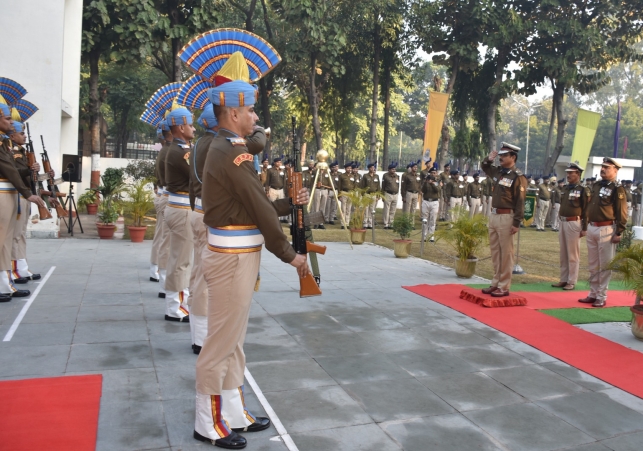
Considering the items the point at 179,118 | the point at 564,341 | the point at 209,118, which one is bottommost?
the point at 564,341

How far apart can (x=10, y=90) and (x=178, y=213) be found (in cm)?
515

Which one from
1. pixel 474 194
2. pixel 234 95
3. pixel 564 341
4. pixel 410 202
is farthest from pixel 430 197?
pixel 234 95

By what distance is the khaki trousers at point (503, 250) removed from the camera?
7.66 m

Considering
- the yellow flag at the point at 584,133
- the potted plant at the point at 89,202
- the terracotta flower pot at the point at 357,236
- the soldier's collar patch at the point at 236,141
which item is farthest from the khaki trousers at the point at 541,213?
the soldier's collar patch at the point at 236,141

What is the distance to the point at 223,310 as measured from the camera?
3.46 meters

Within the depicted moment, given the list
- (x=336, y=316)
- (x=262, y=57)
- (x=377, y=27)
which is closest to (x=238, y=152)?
(x=262, y=57)

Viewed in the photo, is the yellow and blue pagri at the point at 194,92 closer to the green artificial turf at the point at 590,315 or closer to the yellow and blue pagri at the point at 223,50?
the yellow and blue pagri at the point at 223,50

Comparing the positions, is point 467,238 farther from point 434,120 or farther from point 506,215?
point 434,120

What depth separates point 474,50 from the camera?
84.2ft

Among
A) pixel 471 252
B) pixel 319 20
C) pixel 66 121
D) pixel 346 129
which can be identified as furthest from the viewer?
pixel 346 129

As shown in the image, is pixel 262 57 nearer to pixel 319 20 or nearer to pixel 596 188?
pixel 596 188

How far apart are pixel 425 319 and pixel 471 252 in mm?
3151

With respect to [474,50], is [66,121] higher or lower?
lower

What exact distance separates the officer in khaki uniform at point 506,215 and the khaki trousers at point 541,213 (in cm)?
1402
